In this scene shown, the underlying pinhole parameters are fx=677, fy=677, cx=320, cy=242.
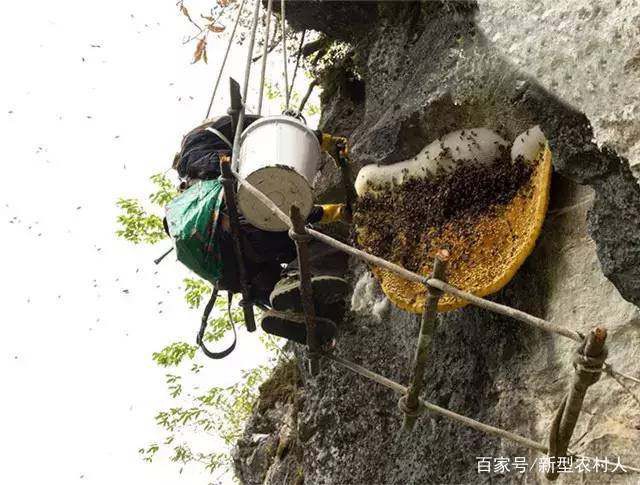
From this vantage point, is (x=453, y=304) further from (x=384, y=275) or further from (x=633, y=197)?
(x=633, y=197)

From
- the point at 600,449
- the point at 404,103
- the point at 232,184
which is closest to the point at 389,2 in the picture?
the point at 404,103

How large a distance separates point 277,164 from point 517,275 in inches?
55.3

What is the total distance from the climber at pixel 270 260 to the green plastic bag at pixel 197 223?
0.20 feet

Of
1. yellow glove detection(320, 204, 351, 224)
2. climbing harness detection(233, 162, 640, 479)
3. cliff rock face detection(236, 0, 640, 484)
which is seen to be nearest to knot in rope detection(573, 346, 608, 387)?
climbing harness detection(233, 162, 640, 479)

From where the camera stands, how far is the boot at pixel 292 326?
4121mm

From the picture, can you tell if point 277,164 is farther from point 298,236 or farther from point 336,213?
point 336,213

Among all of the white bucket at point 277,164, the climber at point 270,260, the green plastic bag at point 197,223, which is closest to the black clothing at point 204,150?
the climber at point 270,260

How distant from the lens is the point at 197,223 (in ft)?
13.3

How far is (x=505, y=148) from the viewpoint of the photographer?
3740mm

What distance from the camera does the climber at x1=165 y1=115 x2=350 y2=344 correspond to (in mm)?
4090

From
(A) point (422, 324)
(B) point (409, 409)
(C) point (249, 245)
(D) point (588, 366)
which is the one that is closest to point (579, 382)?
(D) point (588, 366)

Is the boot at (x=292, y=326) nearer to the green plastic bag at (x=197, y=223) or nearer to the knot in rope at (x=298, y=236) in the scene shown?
the green plastic bag at (x=197, y=223)

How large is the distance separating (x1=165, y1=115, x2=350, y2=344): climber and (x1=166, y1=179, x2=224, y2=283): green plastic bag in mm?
61

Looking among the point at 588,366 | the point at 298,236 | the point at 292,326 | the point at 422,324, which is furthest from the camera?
the point at 292,326
